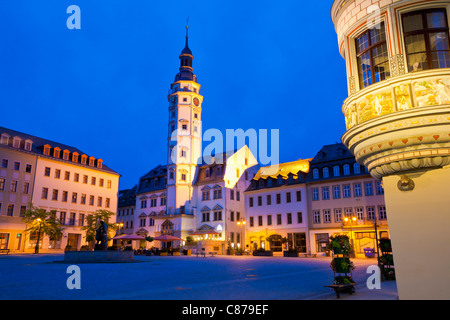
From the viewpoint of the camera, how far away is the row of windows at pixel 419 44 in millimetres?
8805

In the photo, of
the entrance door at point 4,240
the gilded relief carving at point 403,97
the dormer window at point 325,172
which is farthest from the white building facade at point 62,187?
the gilded relief carving at point 403,97

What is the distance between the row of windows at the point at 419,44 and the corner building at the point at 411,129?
2cm

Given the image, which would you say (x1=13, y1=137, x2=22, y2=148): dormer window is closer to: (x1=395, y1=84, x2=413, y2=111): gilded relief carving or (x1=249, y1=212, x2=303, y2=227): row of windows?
(x1=249, y1=212, x2=303, y2=227): row of windows

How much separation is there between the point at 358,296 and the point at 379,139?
4.76 m

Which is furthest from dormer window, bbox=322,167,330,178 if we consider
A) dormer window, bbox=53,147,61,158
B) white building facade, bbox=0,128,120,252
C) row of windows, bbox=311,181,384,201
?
dormer window, bbox=53,147,61,158

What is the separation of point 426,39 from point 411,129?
2.43 m

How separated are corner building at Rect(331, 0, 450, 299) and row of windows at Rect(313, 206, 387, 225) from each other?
36199mm

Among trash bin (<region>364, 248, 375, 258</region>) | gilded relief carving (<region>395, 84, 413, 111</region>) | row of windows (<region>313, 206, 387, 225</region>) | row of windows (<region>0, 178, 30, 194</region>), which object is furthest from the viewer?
row of windows (<region>0, 178, 30, 194</region>)

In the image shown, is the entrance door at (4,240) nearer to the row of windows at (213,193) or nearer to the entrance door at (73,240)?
the entrance door at (73,240)

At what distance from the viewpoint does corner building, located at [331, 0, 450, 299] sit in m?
8.15

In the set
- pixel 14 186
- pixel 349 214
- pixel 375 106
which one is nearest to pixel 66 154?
pixel 14 186

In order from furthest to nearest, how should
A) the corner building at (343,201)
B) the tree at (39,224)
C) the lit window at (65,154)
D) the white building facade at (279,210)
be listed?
the lit window at (65,154)
the white building facade at (279,210)
the tree at (39,224)
the corner building at (343,201)
